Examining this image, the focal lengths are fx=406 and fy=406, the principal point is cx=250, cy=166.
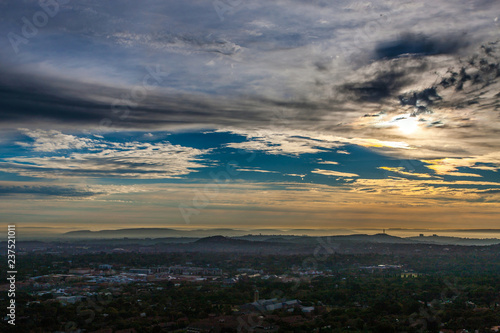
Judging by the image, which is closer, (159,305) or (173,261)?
(159,305)

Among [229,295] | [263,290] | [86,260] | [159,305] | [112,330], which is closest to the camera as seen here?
[112,330]

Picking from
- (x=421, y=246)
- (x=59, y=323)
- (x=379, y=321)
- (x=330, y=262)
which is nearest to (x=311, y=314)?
(x=379, y=321)

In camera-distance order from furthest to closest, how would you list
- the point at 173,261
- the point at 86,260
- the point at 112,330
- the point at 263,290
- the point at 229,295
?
the point at 173,261 < the point at 86,260 < the point at 263,290 < the point at 229,295 < the point at 112,330

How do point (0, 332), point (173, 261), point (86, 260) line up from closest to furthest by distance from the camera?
point (0, 332) → point (86, 260) → point (173, 261)

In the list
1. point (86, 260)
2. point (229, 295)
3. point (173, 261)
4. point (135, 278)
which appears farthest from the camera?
point (173, 261)

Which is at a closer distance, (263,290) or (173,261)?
(263,290)

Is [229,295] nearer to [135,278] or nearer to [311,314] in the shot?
[311,314]

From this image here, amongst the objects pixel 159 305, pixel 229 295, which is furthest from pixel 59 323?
pixel 229 295

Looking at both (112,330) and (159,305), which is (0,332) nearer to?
(112,330)
